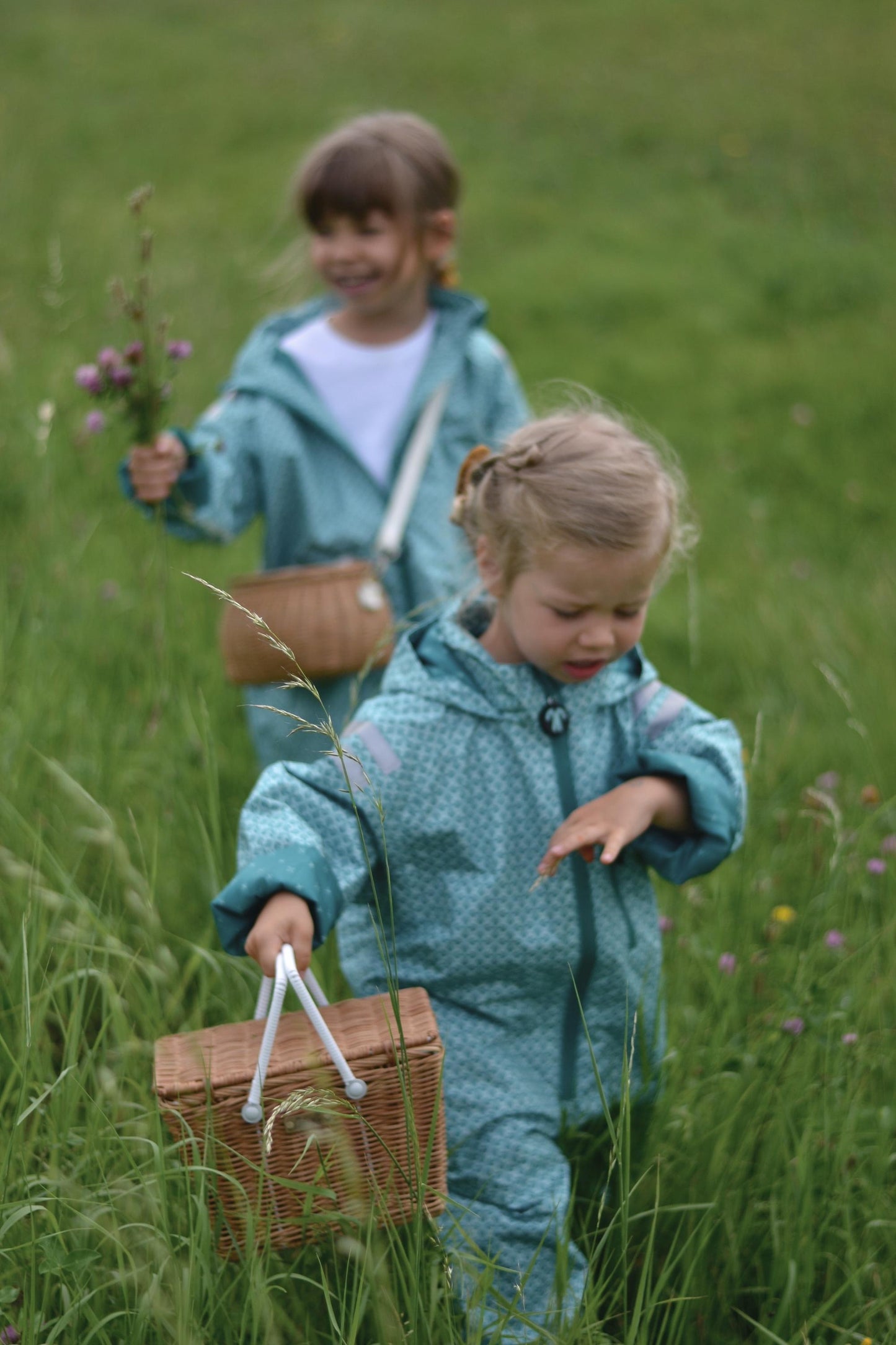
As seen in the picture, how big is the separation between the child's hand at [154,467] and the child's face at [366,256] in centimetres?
82

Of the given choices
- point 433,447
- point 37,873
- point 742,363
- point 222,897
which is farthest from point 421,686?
point 742,363

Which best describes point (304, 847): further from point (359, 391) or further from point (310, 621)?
point (359, 391)

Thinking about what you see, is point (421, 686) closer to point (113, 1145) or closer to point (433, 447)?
point (113, 1145)

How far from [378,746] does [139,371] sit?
3.38 feet

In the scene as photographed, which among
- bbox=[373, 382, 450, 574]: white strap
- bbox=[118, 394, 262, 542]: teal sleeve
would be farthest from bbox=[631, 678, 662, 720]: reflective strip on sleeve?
bbox=[373, 382, 450, 574]: white strap

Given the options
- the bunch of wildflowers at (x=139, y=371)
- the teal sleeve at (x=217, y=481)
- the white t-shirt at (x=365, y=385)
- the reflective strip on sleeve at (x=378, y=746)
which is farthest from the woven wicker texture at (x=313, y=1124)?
the white t-shirt at (x=365, y=385)

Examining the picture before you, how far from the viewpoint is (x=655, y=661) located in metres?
4.50

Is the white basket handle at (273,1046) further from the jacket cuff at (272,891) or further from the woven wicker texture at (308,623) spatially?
the woven wicker texture at (308,623)

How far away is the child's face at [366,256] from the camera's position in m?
3.39

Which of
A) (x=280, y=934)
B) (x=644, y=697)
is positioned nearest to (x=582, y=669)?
(x=644, y=697)

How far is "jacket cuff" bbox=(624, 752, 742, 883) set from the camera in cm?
199

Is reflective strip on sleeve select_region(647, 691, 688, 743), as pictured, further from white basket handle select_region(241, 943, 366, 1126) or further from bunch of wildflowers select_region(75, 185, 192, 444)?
bunch of wildflowers select_region(75, 185, 192, 444)

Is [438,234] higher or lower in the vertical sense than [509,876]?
higher

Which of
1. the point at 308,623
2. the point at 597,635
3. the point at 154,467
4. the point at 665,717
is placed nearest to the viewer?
the point at 597,635
